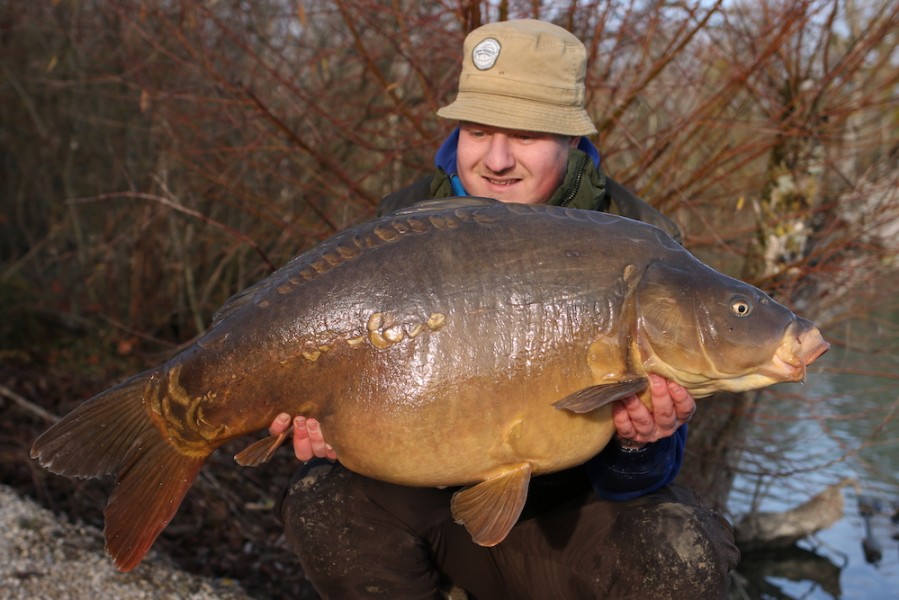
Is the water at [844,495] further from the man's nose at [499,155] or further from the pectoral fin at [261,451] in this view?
the pectoral fin at [261,451]

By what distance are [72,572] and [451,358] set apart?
73.9 inches

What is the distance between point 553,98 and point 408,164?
58.8 inches

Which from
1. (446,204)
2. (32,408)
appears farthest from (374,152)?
(446,204)

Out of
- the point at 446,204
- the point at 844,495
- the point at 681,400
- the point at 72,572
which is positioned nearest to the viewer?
the point at 681,400

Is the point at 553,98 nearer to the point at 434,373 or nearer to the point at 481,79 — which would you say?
the point at 481,79

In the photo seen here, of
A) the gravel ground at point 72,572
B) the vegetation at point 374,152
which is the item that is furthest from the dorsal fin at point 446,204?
the gravel ground at point 72,572

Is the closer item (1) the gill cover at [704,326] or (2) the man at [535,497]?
(1) the gill cover at [704,326]

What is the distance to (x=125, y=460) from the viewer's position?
1927mm

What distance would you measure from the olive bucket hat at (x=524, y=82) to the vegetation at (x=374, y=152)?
35.6 inches

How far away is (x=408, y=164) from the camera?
3816 millimetres

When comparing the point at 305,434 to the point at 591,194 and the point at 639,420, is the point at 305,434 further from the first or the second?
the point at 591,194

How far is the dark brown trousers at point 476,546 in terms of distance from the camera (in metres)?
2.08

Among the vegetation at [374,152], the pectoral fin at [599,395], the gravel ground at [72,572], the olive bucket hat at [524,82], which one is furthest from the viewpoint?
the vegetation at [374,152]

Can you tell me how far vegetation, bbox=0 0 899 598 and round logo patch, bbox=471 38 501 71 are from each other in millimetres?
930
